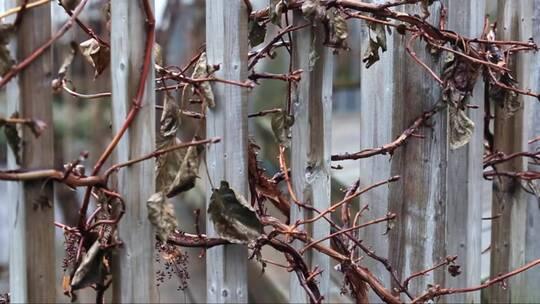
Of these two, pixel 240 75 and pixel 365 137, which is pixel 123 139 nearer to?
pixel 240 75

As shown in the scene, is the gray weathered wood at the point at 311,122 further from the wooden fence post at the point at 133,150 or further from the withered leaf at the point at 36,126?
the withered leaf at the point at 36,126

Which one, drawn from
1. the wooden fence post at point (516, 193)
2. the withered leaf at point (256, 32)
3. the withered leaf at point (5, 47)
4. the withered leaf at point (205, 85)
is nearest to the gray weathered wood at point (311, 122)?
the withered leaf at point (256, 32)

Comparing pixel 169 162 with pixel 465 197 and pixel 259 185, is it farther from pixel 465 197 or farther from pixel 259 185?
pixel 465 197

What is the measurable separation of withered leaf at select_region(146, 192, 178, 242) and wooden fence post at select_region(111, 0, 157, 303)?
0.13ft

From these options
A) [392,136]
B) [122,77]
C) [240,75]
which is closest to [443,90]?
[392,136]

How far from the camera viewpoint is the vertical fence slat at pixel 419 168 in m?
1.69

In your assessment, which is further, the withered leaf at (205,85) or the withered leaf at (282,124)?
the withered leaf at (282,124)

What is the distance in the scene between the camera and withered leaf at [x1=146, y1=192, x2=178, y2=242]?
1134 millimetres

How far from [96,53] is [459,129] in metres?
0.84

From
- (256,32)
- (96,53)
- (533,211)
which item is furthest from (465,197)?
(96,53)

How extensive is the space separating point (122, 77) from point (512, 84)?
3.63 feet

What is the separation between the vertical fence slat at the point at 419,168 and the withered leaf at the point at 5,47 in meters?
0.95

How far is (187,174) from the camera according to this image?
45.3 inches

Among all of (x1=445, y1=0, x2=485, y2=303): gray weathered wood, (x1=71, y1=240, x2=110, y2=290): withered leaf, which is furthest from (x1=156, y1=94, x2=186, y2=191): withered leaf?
(x1=445, y1=0, x2=485, y2=303): gray weathered wood
